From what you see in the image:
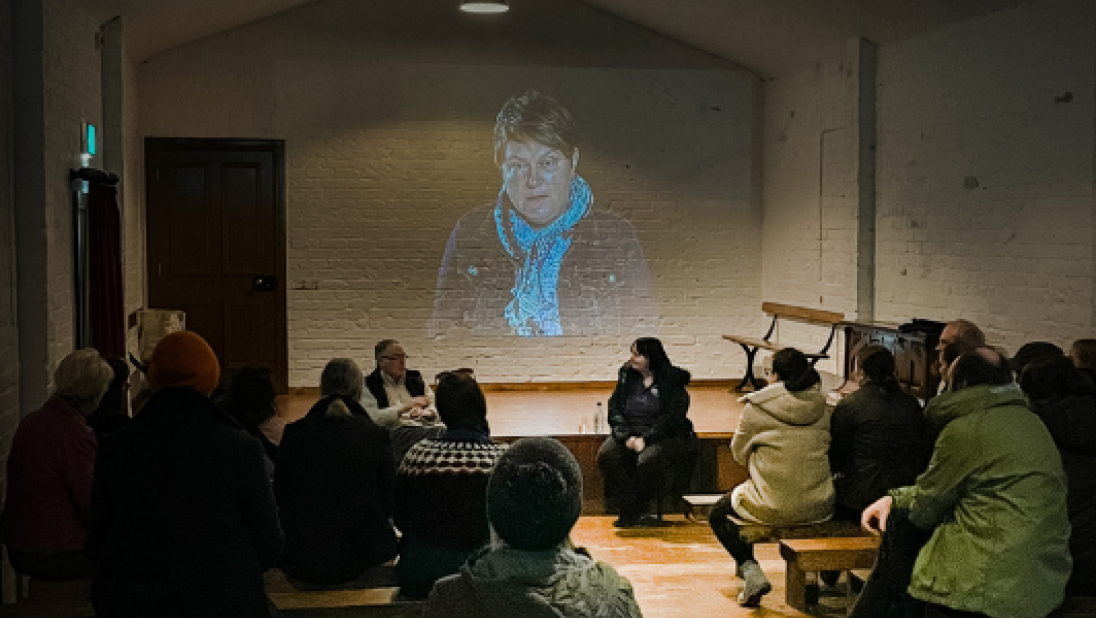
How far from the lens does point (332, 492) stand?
3854 mm

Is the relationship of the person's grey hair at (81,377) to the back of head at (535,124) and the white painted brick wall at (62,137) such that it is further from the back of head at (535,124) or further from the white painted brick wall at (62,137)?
the back of head at (535,124)

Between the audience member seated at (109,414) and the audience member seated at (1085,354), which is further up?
the audience member seated at (1085,354)

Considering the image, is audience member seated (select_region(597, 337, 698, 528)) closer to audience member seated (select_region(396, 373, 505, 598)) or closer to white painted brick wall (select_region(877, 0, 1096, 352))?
white painted brick wall (select_region(877, 0, 1096, 352))

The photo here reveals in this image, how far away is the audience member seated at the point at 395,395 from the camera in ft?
18.8

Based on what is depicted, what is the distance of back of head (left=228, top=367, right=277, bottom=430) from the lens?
4512 mm

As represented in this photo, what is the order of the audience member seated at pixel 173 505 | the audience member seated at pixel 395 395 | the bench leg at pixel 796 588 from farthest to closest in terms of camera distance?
the audience member seated at pixel 395 395 < the bench leg at pixel 796 588 < the audience member seated at pixel 173 505

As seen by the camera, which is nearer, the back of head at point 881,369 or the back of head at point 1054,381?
the back of head at point 1054,381

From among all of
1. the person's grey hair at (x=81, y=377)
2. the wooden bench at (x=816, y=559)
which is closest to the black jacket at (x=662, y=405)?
the wooden bench at (x=816, y=559)

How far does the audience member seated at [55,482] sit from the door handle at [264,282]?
548 cm

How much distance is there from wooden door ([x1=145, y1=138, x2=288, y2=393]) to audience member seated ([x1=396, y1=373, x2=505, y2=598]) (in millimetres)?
5909

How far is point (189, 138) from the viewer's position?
9.44 meters

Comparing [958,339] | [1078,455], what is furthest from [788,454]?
[1078,455]

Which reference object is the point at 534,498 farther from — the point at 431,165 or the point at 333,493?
the point at 431,165

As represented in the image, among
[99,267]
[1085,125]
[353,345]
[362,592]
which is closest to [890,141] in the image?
[1085,125]
